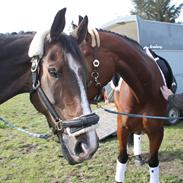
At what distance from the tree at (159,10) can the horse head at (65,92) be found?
134 ft

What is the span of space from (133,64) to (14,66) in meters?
1.65

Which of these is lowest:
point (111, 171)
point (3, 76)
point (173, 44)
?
point (111, 171)

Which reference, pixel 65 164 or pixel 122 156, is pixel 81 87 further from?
pixel 65 164

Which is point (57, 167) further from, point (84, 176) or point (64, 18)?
point (64, 18)

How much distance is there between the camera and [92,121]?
2.02 meters

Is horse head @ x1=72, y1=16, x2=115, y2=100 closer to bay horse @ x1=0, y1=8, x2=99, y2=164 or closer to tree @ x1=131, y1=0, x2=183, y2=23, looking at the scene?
bay horse @ x1=0, y1=8, x2=99, y2=164

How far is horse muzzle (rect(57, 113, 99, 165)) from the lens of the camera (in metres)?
1.97

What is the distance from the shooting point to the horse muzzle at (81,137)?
1975mm

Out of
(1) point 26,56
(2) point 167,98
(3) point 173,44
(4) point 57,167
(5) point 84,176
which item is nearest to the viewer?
(1) point 26,56

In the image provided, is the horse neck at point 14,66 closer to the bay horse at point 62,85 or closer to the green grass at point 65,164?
the bay horse at point 62,85

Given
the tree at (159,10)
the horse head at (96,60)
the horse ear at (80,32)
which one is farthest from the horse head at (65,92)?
the tree at (159,10)

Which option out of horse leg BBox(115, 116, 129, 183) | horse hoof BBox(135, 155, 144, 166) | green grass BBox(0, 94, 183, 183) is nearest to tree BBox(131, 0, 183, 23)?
green grass BBox(0, 94, 183, 183)

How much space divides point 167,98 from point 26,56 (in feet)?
6.91

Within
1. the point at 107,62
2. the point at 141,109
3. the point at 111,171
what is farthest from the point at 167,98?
the point at 111,171
